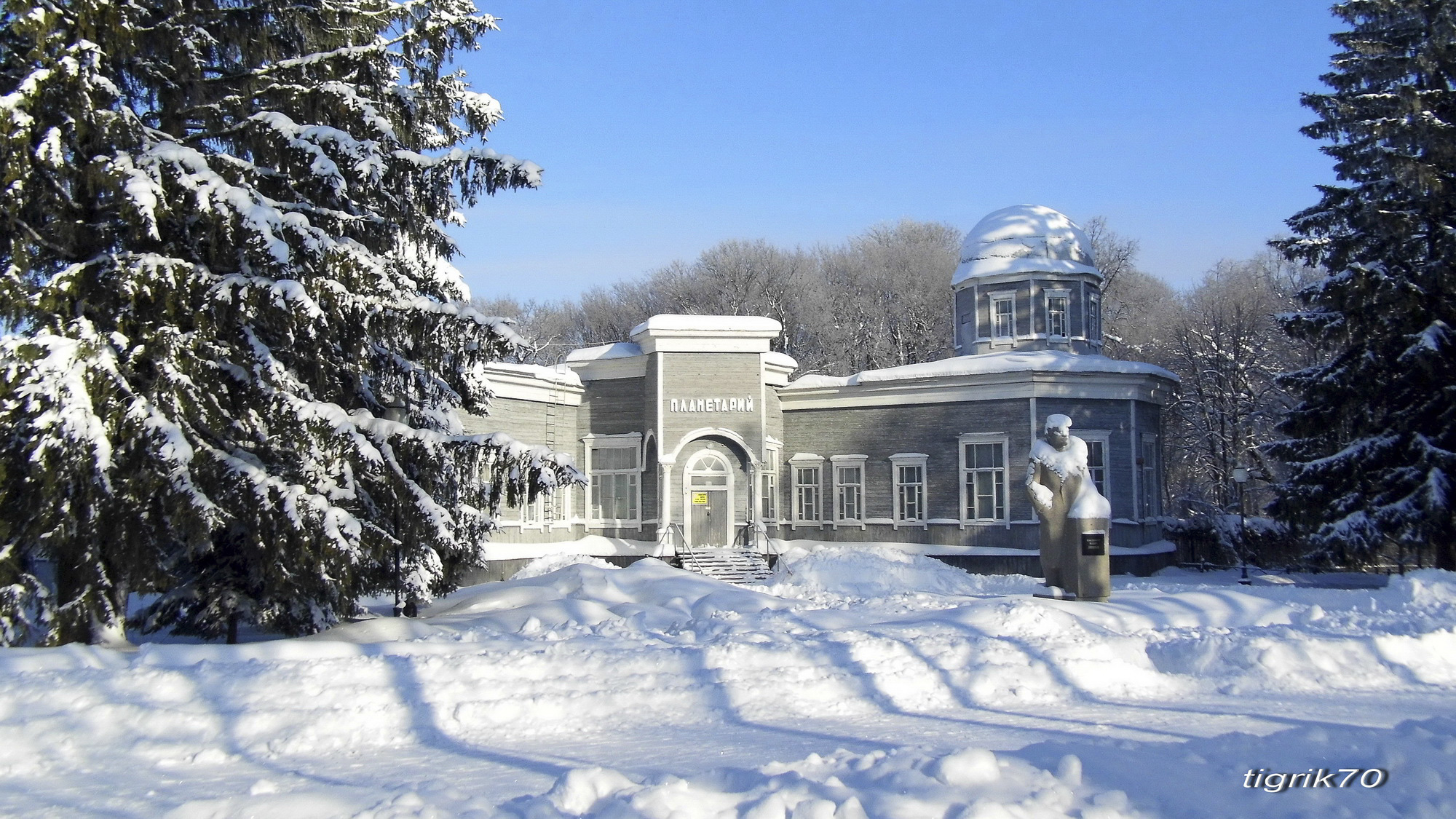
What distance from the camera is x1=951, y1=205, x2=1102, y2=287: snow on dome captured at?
3134 centimetres

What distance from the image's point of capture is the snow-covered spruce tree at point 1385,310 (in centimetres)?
2045

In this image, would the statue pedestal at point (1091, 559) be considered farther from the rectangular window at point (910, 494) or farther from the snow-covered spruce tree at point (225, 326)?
the rectangular window at point (910, 494)

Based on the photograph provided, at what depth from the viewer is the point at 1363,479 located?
851 inches

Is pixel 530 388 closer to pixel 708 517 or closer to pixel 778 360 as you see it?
pixel 708 517

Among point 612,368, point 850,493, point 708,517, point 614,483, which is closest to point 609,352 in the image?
point 612,368

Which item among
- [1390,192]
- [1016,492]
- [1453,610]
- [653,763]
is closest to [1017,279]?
[1016,492]

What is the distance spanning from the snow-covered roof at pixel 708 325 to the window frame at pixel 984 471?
18.3 ft

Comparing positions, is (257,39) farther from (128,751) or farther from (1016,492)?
(1016,492)

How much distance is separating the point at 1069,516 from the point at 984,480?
40.8ft

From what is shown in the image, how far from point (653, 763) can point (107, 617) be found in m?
6.99

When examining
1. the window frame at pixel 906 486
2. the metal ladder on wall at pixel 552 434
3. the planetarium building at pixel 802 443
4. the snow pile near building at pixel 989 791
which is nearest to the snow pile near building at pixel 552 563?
the planetarium building at pixel 802 443

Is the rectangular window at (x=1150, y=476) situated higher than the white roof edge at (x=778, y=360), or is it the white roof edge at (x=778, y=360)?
the white roof edge at (x=778, y=360)

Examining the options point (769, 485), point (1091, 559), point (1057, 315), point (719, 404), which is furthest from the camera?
point (1057, 315)

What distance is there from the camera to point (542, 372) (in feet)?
90.6
